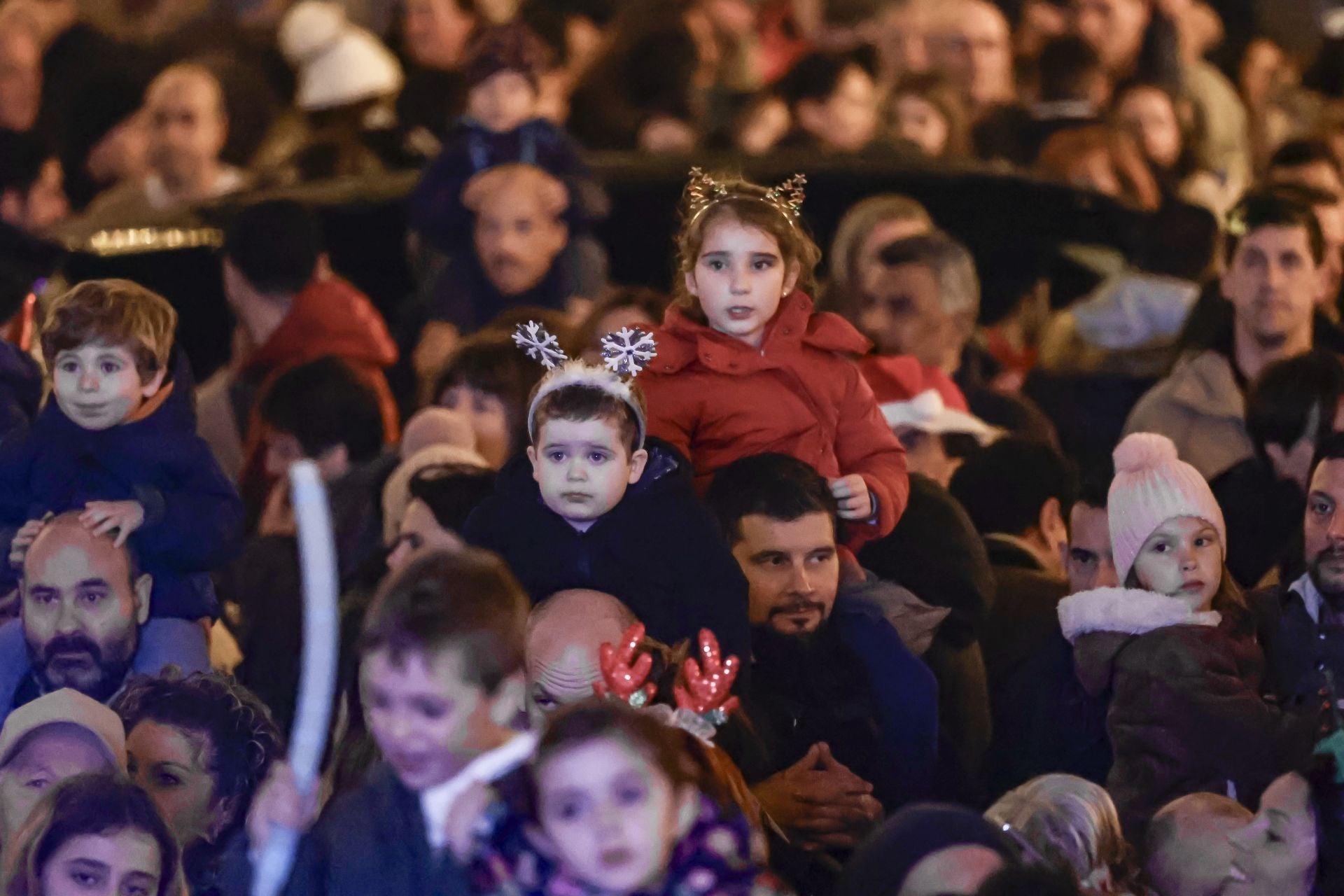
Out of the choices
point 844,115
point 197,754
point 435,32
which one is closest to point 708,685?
point 197,754

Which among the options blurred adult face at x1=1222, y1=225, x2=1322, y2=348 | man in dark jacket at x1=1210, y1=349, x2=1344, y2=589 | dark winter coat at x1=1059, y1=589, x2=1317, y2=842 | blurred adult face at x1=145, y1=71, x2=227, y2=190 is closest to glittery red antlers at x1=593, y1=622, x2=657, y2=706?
dark winter coat at x1=1059, y1=589, x2=1317, y2=842

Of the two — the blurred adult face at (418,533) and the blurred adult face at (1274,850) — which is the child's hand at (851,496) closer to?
the blurred adult face at (418,533)

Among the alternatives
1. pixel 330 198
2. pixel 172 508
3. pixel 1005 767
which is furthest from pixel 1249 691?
pixel 330 198

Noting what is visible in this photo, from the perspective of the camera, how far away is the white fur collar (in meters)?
4.97

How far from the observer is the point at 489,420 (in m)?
6.78

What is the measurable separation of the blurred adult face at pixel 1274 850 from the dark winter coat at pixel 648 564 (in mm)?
1097

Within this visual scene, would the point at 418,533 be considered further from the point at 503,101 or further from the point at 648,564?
the point at 503,101

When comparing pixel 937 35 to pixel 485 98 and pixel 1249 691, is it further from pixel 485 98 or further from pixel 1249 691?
pixel 1249 691

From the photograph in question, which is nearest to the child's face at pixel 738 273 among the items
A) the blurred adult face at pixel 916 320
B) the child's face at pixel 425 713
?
the child's face at pixel 425 713

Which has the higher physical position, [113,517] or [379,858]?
[113,517]

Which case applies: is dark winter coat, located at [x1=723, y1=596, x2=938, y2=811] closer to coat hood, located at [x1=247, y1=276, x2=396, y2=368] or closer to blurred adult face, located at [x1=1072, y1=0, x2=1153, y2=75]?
coat hood, located at [x1=247, y1=276, x2=396, y2=368]

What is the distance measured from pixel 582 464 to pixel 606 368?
29 centimetres

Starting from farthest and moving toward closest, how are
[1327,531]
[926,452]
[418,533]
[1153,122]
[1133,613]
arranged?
1. [1153,122]
2. [926,452]
3. [418,533]
4. [1327,531]
5. [1133,613]

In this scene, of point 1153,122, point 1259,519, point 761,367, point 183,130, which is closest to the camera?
point 761,367
